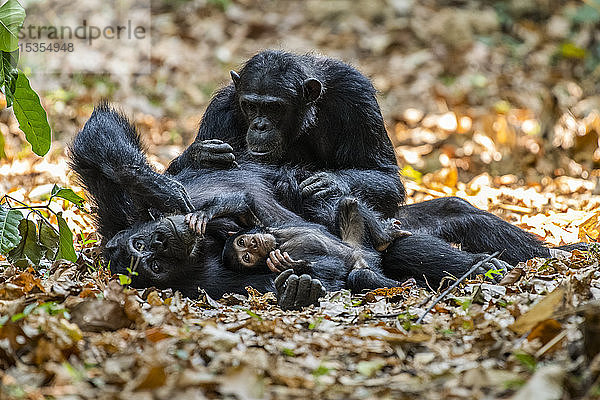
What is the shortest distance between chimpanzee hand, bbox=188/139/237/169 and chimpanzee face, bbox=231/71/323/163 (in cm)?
22

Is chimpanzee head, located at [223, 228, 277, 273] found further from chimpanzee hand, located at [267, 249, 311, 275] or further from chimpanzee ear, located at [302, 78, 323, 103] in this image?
chimpanzee ear, located at [302, 78, 323, 103]

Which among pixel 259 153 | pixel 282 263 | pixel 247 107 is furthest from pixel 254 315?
pixel 247 107

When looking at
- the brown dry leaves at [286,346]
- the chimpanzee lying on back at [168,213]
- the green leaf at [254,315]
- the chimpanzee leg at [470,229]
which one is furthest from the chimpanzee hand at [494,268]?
the green leaf at [254,315]

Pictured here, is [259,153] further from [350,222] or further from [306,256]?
[306,256]

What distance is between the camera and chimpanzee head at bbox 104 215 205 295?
4.43m

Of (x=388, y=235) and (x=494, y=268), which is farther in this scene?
(x=388, y=235)

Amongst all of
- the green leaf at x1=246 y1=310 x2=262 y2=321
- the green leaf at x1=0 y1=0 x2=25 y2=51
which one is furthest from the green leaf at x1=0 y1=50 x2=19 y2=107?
the green leaf at x1=246 y1=310 x2=262 y2=321

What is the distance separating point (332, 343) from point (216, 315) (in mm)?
981

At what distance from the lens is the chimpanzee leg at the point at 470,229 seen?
5.66 m

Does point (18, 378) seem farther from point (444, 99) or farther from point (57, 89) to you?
point (444, 99)

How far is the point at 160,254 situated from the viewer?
14.7 feet

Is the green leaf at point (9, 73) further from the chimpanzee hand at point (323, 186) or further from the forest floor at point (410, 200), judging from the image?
the chimpanzee hand at point (323, 186)

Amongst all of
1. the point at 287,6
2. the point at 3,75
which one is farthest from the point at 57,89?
the point at 3,75

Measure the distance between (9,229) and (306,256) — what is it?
1.81 metres
